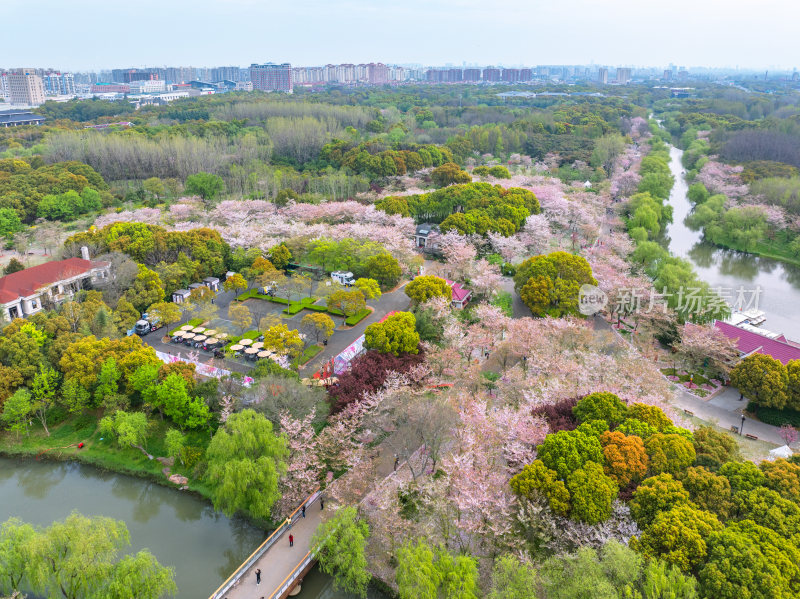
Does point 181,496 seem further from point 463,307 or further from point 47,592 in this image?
point 463,307

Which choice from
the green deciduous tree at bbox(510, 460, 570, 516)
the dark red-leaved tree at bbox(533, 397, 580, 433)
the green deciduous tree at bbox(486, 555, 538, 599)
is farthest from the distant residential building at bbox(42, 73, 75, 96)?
the green deciduous tree at bbox(486, 555, 538, 599)

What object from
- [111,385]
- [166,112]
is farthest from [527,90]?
[111,385]

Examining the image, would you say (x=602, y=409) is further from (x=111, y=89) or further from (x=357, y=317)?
(x=111, y=89)

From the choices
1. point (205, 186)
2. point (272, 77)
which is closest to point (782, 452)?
point (205, 186)

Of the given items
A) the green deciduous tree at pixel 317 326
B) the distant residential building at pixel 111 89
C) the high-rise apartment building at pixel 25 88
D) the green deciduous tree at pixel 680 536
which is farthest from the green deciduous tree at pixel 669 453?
the distant residential building at pixel 111 89

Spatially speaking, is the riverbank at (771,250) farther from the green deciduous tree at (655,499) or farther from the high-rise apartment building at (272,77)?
the high-rise apartment building at (272,77)
